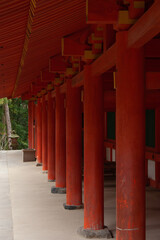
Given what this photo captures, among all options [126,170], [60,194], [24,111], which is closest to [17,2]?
[126,170]

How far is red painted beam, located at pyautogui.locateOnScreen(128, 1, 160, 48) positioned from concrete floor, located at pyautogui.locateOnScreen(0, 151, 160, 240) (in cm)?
383

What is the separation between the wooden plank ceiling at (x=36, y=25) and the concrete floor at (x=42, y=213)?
3.42 meters

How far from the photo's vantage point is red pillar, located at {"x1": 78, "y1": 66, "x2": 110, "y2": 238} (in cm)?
682

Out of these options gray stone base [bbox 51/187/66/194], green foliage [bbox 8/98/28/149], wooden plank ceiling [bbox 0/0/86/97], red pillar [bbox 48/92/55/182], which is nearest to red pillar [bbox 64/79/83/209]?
wooden plank ceiling [bbox 0/0/86/97]

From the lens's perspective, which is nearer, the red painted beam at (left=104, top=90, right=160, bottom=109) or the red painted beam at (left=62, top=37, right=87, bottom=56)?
the red painted beam at (left=62, top=37, right=87, bottom=56)

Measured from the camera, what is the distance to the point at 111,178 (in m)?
13.8

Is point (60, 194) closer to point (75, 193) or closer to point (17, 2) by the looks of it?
point (75, 193)

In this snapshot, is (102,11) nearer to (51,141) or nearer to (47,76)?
(47,76)

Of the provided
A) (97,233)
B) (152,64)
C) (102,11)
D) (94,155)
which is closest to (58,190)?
(97,233)

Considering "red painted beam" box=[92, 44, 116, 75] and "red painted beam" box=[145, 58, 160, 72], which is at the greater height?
"red painted beam" box=[145, 58, 160, 72]

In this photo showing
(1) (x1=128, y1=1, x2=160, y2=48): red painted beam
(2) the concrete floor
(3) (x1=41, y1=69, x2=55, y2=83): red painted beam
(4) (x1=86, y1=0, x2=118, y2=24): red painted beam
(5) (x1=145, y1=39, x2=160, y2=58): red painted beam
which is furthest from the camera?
(3) (x1=41, y1=69, x2=55, y2=83): red painted beam

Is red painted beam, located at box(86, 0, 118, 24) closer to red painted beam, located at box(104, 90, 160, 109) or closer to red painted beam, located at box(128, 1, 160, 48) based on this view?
red painted beam, located at box(128, 1, 160, 48)

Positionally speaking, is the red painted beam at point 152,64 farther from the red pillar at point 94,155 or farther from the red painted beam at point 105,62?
the red painted beam at point 105,62

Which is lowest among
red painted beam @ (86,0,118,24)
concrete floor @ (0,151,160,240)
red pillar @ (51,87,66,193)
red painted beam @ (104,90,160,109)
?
concrete floor @ (0,151,160,240)
